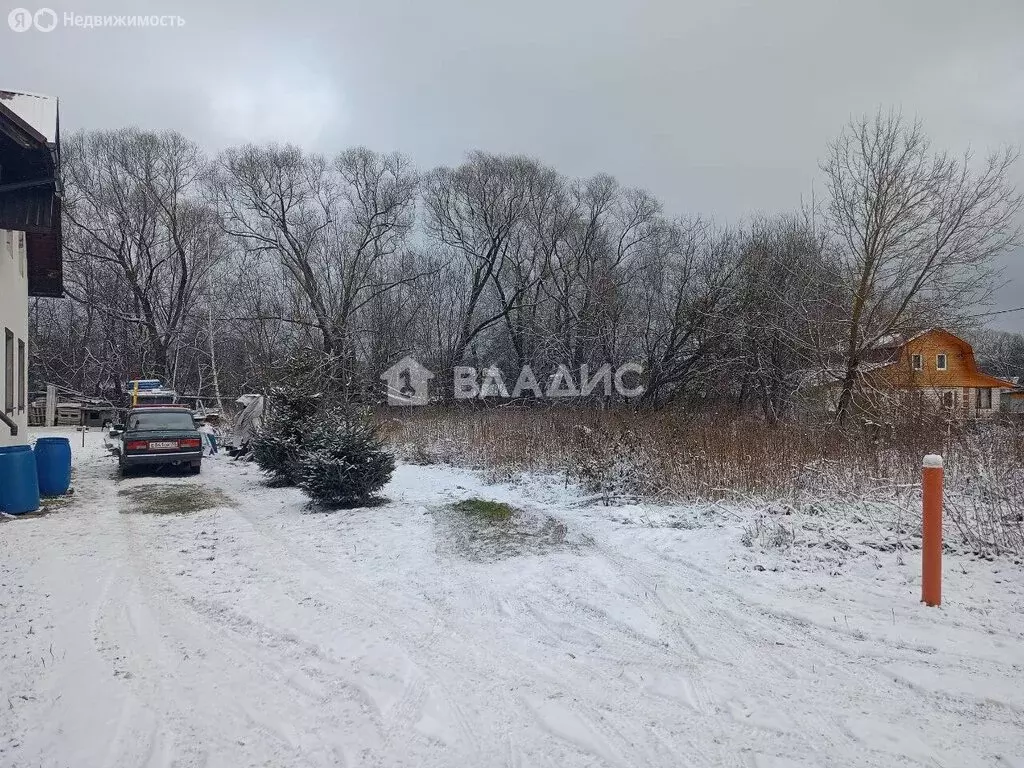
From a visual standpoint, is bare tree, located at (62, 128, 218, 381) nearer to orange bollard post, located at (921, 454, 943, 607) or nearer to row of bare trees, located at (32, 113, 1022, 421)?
row of bare trees, located at (32, 113, 1022, 421)

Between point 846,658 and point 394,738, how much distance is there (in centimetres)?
279

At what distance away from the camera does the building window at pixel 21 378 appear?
15.3 m

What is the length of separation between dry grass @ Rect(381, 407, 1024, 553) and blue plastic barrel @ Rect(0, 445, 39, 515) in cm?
715

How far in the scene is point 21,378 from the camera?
15914mm

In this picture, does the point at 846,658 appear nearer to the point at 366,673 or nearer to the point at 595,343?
the point at 366,673

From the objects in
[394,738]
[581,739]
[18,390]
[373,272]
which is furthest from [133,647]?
[373,272]

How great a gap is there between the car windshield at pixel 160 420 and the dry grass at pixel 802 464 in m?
6.81

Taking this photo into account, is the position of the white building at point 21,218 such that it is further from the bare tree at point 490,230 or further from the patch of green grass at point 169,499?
the bare tree at point 490,230

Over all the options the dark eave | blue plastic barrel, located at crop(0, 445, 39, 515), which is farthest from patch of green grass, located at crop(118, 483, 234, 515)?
the dark eave

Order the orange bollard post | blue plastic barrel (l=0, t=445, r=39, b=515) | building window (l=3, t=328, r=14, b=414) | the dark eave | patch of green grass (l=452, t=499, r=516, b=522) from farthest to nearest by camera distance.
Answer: building window (l=3, t=328, r=14, b=414) → the dark eave → blue plastic barrel (l=0, t=445, r=39, b=515) → patch of green grass (l=452, t=499, r=516, b=522) → the orange bollard post

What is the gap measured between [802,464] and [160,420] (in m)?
12.8

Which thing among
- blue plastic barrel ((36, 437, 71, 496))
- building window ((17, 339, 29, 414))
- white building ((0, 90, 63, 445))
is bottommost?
blue plastic barrel ((36, 437, 71, 496))

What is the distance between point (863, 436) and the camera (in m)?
11.5

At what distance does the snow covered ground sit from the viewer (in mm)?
3172
